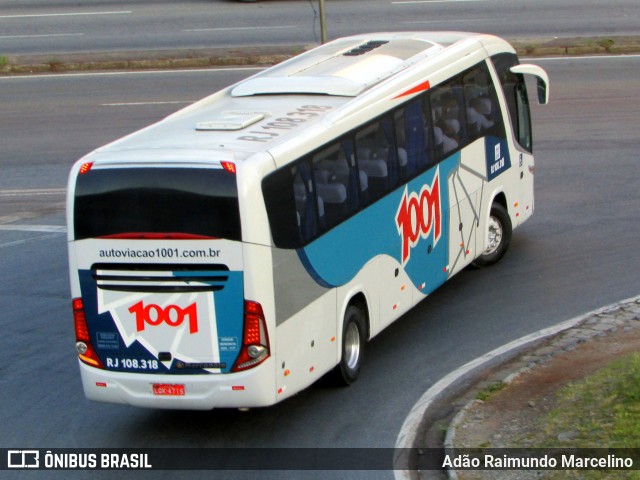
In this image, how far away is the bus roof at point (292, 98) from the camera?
9.55 m

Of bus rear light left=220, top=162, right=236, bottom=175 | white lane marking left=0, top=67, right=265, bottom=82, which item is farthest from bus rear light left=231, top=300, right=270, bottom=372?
white lane marking left=0, top=67, right=265, bottom=82

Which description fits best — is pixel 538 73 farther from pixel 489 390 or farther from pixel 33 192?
pixel 33 192

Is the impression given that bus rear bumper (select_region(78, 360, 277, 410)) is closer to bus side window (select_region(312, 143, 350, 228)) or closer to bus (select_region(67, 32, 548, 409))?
bus (select_region(67, 32, 548, 409))

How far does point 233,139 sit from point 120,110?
13.7 m

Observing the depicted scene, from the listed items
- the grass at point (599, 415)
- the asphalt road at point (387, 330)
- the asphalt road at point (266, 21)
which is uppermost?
the grass at point (599, 415)

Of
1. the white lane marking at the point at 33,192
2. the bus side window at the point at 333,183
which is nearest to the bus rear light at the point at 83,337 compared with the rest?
the bus side window at the point at 333,183

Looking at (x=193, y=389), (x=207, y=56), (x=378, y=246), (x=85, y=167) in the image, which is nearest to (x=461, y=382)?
(x=378, y=246)

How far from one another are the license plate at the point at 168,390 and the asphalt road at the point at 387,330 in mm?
630

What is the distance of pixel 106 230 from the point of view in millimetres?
9359

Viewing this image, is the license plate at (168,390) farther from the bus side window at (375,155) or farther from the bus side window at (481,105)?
the bus side window at (481,105)

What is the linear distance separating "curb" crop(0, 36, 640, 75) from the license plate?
17498mm

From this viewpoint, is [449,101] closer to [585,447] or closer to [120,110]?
[585,447]

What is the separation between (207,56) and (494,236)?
1420 cm

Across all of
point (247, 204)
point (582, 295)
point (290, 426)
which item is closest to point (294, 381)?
point (290, 426)
